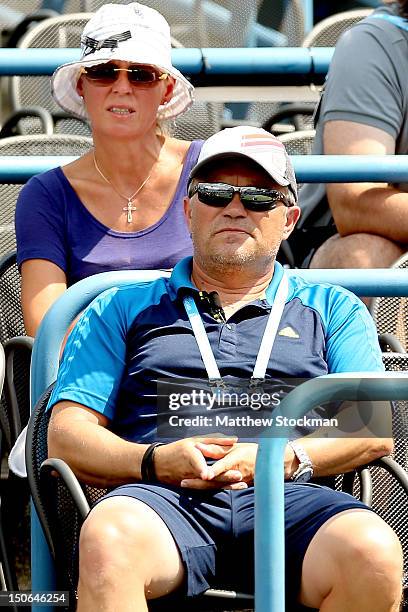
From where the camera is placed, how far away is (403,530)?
3006 mm

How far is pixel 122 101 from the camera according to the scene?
3746 mm

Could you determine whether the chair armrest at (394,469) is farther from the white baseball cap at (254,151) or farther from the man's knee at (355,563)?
the white baseball cap at (254,151)

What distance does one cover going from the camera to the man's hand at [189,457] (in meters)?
2.76

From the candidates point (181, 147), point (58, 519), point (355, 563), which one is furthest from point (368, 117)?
point (355, 563)

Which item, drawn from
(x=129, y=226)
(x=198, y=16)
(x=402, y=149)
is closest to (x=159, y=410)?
(x=129, y=226)

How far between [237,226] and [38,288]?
0.70 metres

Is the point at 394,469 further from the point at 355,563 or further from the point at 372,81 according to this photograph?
the point at 372,81

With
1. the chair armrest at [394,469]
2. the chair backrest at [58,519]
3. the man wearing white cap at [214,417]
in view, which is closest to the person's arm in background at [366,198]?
the man wearing white cap at [214,417]

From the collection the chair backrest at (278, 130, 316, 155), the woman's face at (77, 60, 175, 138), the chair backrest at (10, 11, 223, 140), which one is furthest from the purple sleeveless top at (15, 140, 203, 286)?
the chair backrest at (10, 11, 223, 140)

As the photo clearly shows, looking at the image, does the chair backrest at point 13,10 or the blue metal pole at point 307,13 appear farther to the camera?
the chair backrest at point 13,10

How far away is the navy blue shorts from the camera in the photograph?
2.70m

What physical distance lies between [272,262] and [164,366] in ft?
1.25

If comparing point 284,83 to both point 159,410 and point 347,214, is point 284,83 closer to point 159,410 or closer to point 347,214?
point 347,214

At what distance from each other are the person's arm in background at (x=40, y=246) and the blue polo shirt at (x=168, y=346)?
530 mm
